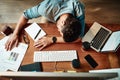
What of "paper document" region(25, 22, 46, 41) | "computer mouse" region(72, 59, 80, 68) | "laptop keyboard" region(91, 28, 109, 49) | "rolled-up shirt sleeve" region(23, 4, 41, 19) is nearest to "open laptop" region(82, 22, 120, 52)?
"laptop keyboard" region(91, 28, 109, 49)

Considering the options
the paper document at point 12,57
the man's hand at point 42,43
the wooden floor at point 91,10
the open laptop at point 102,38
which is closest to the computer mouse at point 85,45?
the open laptop at point 102,38

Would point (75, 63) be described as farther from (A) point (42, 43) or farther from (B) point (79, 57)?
(A) point (42, 43)

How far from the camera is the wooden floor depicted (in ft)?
9.60

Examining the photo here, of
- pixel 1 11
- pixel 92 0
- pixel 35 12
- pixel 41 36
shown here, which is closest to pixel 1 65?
pixel 41 36

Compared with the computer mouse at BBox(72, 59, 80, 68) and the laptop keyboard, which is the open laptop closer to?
the laptop keyboard

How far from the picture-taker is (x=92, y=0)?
122 inches

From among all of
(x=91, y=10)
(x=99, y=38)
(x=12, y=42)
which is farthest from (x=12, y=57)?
(x=91, y=10)

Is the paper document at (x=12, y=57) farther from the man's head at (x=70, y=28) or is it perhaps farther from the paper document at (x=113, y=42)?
the paper document at (x=113, y=42)

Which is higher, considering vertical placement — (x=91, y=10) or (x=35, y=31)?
(x=35, y=31)

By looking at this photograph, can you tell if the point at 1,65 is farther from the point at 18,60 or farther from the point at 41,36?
the point at 41,36

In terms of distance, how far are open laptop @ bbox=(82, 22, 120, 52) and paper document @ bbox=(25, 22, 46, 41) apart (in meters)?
0.36

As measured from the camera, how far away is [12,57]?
71.3 inches

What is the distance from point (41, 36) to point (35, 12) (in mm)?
222

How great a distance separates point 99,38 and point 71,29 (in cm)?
33
